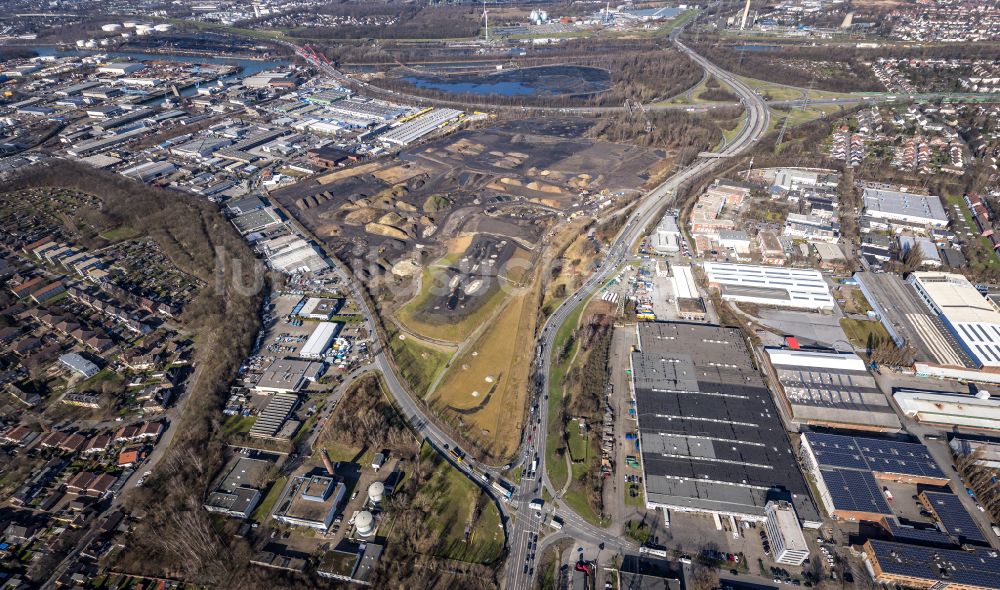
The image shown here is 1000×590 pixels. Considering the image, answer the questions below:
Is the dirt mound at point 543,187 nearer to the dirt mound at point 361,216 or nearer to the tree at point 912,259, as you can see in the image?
the dirt mound at point 361,216

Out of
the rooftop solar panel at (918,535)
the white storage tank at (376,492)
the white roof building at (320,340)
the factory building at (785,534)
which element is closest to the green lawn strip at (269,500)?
the white storage tank at (376,492)

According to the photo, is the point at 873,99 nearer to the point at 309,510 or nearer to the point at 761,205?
the point at 761,205

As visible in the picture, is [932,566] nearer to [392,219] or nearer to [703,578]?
[703,578]

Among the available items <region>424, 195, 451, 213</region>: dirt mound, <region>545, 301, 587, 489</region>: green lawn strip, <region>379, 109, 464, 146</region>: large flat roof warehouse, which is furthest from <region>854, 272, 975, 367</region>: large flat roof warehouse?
<region>379, 109, 464, 146</region>: large flat roof warehouse

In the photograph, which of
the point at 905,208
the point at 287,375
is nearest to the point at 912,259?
the point at 905,208

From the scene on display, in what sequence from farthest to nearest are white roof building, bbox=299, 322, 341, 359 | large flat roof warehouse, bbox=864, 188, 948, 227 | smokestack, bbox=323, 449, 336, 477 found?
large flat roof warehouse, bbox=864, 188, 948, 227 → white roof building, bbox=299, 322, 341, 359 → smokestack, bbox=323, 449, 336, 477

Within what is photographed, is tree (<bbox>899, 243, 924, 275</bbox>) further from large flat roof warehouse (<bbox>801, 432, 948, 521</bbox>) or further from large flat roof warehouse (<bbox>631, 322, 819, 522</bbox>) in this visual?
large flat roof warehouse (<bbox>801, 432, 948, 521</bbox>)
